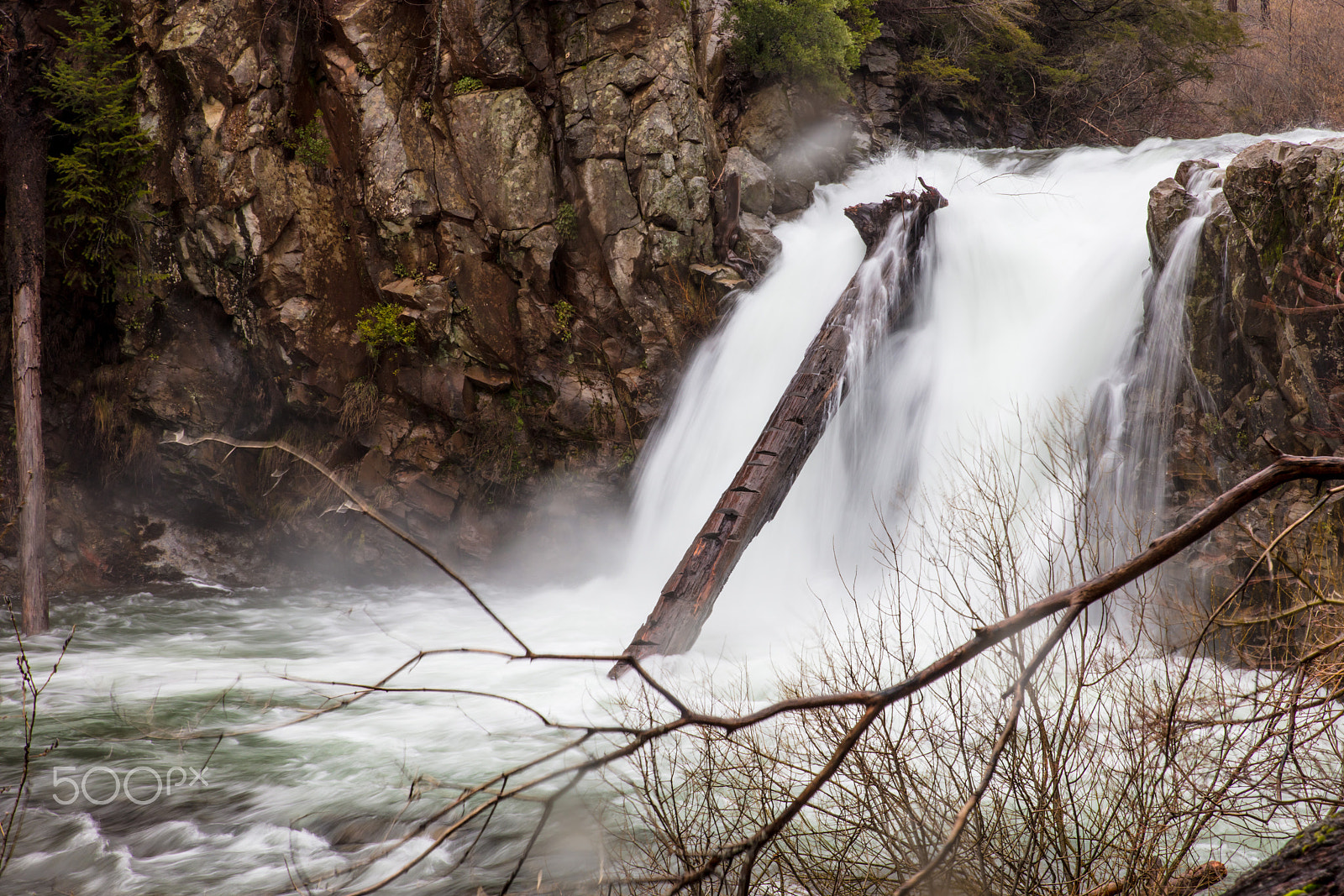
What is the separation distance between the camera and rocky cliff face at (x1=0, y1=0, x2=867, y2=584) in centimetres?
991

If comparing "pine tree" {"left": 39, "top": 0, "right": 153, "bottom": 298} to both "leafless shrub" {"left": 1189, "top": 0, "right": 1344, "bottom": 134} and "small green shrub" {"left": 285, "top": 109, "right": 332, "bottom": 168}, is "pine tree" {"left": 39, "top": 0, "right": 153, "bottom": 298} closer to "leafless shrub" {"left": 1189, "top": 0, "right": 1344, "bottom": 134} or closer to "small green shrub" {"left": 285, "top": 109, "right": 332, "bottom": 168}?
"small green shrub" {"left": 285, "top": 109, "right": 332, "bottom": 168}

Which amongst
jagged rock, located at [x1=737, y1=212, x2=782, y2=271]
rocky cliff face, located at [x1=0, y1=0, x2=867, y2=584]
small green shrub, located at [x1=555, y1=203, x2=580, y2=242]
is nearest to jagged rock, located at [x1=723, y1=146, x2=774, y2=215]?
rocky cliff face, located at [x1=0, y1=0, x2=867, y2=584]

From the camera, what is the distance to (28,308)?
8883 millimetres

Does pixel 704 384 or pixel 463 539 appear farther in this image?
pixel 463 539

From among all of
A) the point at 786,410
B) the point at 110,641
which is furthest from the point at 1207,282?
the point at 110,641

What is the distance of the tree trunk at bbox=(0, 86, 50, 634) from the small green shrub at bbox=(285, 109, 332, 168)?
2857 mm

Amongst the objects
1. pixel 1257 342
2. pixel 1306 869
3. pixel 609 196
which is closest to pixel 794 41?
pixel 609 196

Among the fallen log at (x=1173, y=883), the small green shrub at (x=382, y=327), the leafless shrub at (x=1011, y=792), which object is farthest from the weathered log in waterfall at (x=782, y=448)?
the small green shrub at (x=382, y=327)

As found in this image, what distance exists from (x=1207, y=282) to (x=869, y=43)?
9415mm

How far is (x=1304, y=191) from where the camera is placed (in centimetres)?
604

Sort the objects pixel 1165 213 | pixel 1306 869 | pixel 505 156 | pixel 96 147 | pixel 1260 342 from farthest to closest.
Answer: pixel 505 156
pixel 96 147
pixel 1165 213
pixel 1260 342
pixel 1306 869

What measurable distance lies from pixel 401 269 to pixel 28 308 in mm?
4140

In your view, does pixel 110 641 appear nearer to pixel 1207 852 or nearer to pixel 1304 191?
pixel 1207 852

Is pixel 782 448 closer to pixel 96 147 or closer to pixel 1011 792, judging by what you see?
pixel 1011 792
